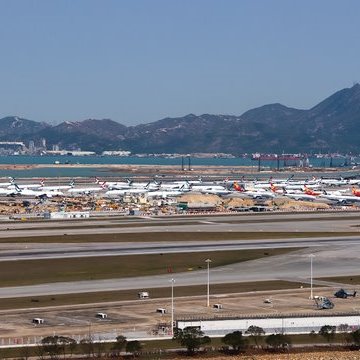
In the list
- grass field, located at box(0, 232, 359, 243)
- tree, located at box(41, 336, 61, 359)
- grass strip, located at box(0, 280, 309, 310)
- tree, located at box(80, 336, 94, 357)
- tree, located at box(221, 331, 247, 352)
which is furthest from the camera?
grass field, located at box(0, 232, 359, 243)

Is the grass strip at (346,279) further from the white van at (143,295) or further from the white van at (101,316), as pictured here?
the white van at (101,316)

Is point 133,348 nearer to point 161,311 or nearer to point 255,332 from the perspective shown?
point 255,332

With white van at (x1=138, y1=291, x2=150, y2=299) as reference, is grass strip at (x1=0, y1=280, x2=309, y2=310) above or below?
below

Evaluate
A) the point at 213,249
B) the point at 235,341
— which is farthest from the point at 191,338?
the point at 213,249

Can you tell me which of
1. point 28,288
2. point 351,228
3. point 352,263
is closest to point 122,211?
point 351,228

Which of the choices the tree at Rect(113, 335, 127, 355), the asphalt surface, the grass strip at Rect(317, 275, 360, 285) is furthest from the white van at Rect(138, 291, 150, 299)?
the grass strip at Rect(317, 275, 360, 285)

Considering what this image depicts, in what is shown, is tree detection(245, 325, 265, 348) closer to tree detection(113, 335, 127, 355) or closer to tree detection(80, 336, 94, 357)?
tree detection(113, 335, 127, 355)
